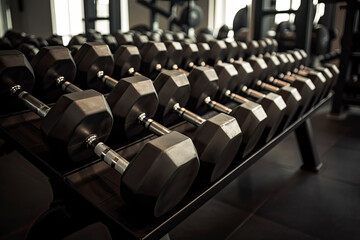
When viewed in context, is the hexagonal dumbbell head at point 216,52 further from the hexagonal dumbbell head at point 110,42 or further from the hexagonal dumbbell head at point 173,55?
the hexagonal dumbbell head at point 110,42

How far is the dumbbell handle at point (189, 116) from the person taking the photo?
2.34ft

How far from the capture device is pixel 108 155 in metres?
0.54

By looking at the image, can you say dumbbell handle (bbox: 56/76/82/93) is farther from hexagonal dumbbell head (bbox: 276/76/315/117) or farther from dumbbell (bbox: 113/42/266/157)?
hexagonal dumbbell head (bbox: 276/76/315/117)

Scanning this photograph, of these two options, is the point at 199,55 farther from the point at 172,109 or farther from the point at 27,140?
the point at 27,140

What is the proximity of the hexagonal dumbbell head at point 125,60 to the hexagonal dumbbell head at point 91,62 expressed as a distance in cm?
9

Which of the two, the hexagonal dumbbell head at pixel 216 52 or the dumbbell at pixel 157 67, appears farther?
the hexagonal dumbbell head at pixel 216 52

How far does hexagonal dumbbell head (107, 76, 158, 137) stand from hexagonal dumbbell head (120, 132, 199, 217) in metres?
0.16

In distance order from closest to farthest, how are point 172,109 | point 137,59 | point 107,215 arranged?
1. point 107,215
2. point 172,109
3. point 137,59

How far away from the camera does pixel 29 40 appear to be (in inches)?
46.4

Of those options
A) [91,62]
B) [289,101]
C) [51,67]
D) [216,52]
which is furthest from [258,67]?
[51,67]

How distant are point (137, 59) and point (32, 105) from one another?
1.26 ft

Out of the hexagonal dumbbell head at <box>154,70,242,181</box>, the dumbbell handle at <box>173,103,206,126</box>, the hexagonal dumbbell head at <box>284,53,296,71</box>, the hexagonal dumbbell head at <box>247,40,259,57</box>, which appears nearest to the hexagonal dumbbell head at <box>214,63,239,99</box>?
the dumbbell handle at <box>173,103,206,126</box>

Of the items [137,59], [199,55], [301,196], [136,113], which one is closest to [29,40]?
[137,59]

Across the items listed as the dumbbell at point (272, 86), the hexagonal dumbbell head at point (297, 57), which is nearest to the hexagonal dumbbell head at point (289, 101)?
the dumbbell at point (272, 86)
